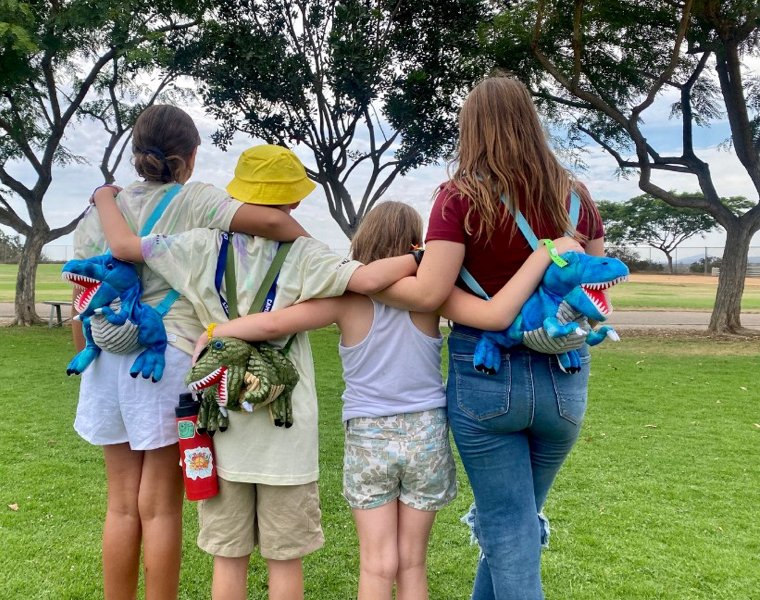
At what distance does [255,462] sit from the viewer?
6.08 feet

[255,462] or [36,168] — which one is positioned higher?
[36,168]

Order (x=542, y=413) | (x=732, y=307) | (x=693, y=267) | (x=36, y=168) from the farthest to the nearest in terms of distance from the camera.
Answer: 1. (x=693, y=267)
2. (x=36, y=168)
3. (x=732, y=307)
4. (x=542, y=413)

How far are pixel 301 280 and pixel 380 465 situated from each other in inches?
24.1

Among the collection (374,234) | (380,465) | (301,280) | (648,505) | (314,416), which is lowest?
(648,505)

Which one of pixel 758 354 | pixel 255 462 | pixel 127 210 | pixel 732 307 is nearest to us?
pixel 255 462

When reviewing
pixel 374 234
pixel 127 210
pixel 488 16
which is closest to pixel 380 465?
pixel 374 234

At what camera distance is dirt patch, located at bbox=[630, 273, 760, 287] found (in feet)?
125

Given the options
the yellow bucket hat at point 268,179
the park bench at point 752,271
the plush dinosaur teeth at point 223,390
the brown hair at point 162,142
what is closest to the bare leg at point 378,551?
the plush dinosaur teeth at point 223,390

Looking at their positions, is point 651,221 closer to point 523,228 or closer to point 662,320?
point 662,320

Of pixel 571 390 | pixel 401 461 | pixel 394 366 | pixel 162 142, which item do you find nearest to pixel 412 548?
pixel 401 461

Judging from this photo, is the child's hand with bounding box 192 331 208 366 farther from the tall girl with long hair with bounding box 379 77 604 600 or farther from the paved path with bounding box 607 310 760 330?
the paved path with bounding box 607 310 760 330

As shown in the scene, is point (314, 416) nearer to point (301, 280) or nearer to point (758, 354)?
point (301, 280)

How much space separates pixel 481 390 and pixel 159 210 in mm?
1180

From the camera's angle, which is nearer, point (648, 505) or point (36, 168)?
point (648, 505)
